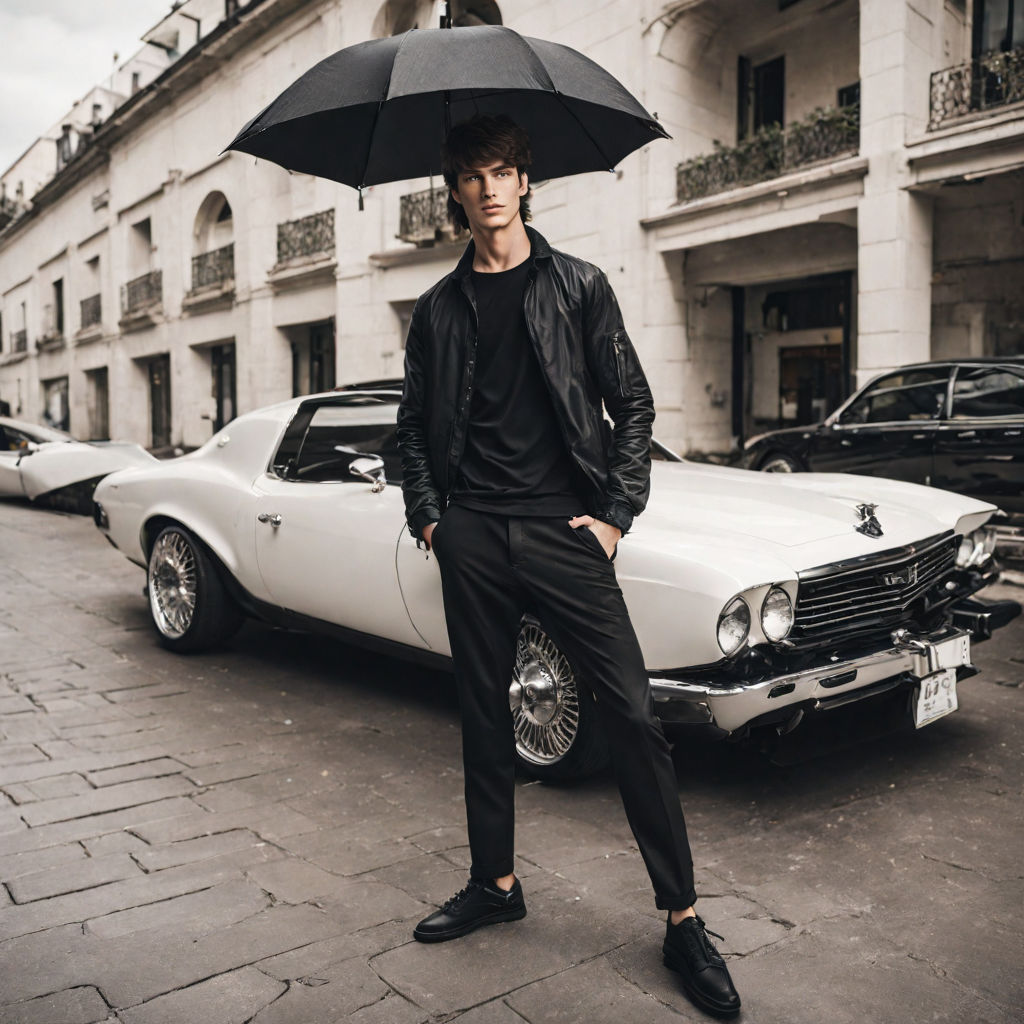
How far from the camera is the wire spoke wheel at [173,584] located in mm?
5715

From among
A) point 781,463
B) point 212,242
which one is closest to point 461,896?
point 781,463

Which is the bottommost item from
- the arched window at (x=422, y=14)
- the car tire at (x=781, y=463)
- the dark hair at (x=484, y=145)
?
the car tire at (x=781, y=463)

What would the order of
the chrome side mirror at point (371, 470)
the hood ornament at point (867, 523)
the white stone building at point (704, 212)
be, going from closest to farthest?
1. the hood ornament at point (867, 523)
2. the chrome side mirror at point (371, 470)
3. the white stone building at point (704, 212)

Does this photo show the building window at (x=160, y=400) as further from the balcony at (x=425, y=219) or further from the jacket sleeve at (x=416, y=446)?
the jacket sleeve at (x=416, y=446)

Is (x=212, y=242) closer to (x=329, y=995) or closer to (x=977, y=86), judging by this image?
(x=977, y=86)

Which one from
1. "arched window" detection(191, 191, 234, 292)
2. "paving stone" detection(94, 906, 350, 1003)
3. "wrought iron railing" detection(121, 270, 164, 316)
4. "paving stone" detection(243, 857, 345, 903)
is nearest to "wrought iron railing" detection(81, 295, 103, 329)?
"wrought iron railing" detection(121, 270, 164, 316)

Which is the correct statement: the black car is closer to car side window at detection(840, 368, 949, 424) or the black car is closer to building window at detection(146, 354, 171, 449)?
car side window at detection(840, 368, 949, 424)

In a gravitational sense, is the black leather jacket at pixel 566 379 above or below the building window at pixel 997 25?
below

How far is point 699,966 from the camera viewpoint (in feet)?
7.79

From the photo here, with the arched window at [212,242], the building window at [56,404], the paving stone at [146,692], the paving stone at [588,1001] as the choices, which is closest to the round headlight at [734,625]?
the paving stone at [588,1001]

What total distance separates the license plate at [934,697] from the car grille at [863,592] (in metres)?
0.24

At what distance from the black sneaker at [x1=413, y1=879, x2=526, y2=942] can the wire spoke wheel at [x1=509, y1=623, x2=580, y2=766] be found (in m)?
1.00

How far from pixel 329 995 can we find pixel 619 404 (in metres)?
1.60

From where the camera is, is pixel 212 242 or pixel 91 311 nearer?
pixel 212 242
